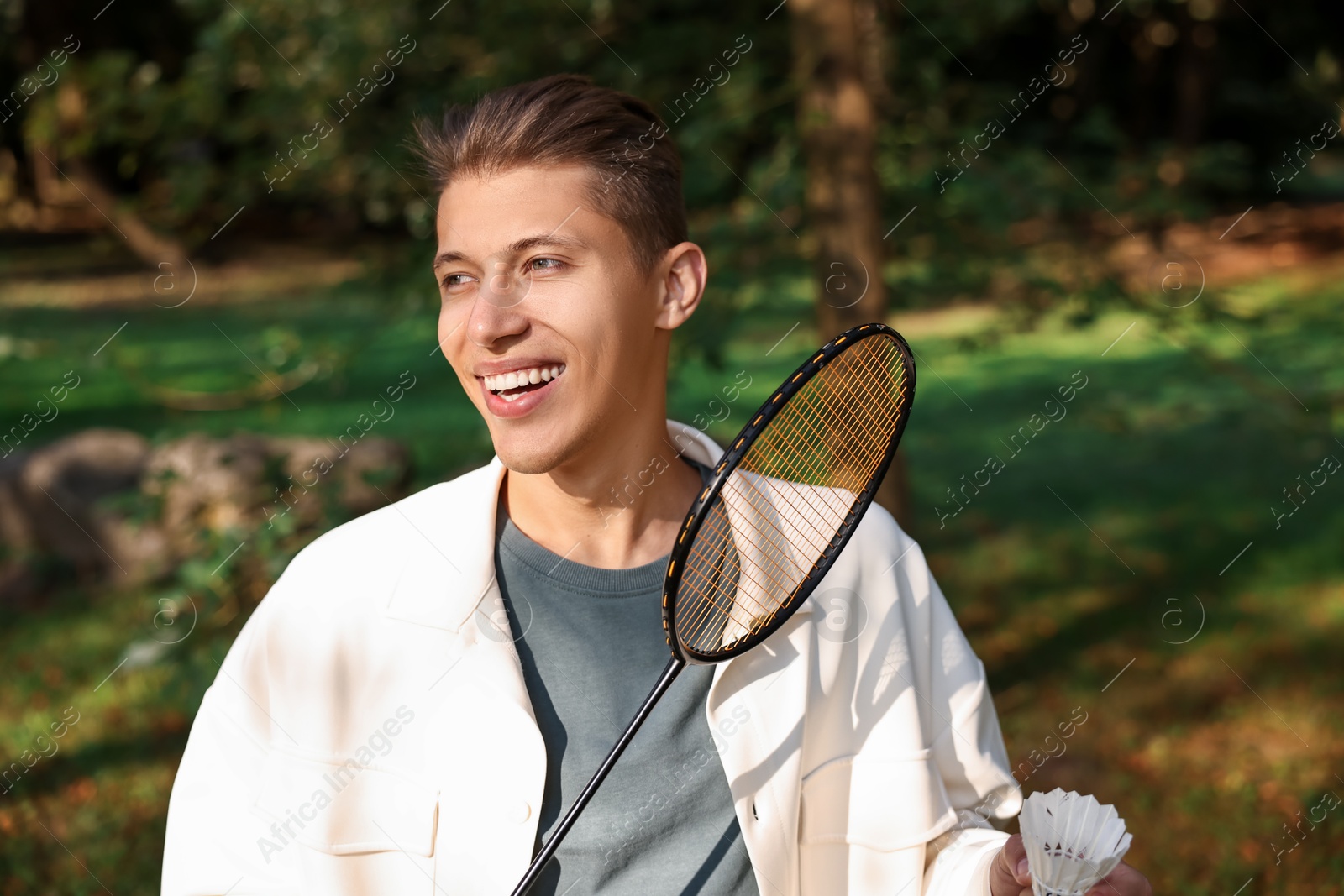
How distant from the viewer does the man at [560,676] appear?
192 centimetres

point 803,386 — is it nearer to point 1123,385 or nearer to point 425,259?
point 425,259

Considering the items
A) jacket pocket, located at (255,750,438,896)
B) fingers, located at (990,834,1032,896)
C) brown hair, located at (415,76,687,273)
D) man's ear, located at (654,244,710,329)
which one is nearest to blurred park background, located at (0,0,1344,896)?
brown hair, located at (415,76,687,273)

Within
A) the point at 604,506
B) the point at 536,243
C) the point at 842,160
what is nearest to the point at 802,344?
the point at 842,160

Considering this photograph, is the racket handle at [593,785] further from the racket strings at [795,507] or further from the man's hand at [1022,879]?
the man's hand at [1022,879]

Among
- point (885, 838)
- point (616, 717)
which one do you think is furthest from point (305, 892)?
point (885, 838)

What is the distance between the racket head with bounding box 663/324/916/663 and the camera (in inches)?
76.8

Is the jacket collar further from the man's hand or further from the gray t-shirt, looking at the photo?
the man's hand

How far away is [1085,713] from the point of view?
539cm

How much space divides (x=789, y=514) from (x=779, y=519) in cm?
3

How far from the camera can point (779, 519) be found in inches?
86.6

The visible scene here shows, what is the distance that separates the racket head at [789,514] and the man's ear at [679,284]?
278mm

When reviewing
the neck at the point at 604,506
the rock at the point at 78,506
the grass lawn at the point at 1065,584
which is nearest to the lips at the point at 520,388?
the neck at the point at 604,506

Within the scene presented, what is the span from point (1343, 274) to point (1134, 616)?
30.4ft

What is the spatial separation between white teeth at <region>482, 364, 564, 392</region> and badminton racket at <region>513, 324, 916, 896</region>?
0.31m
